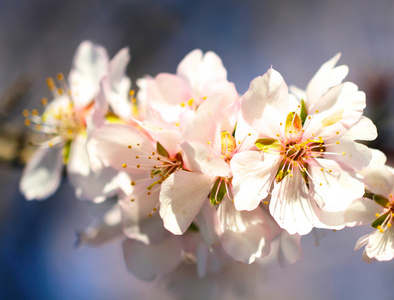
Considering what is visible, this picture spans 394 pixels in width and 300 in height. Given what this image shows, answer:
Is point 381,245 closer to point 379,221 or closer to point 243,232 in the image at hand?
point 379,221

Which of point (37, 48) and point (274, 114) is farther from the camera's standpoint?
point (37, 48)

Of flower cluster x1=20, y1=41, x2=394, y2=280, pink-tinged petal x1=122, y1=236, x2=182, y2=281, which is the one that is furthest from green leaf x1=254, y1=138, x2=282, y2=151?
pink-tinged petal x1=122, y1=236, x2=182, y2=281

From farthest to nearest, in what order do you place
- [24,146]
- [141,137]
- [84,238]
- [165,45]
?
[165,45] → [24,146] → [84,238] → [141,137]

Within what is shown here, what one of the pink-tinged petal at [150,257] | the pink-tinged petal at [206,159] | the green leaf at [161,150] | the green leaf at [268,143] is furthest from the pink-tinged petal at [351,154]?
the pink-tinged petal at [150,257]

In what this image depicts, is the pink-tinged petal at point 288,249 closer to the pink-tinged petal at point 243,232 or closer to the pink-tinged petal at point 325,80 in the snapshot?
the pink-tinged petal at point 243,232

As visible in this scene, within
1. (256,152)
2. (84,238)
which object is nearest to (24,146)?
(84,238)

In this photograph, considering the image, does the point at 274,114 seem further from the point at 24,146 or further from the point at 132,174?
the point at 24,146
